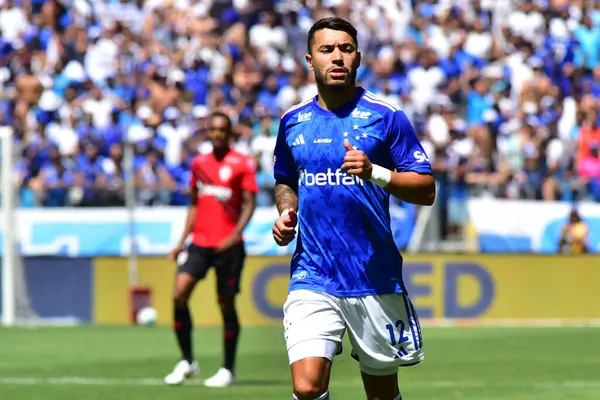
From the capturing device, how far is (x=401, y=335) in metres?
6.38

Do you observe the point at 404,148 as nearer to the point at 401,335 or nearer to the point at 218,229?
the point at 401,335

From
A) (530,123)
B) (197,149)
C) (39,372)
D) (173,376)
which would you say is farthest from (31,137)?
(173,376)

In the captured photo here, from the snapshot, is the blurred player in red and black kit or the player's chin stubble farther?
the blurred player in red and black kit

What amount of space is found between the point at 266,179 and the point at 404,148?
14.1m

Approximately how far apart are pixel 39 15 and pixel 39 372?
13782mm

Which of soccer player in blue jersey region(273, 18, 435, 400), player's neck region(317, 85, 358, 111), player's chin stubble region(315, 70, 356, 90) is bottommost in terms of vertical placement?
soccer player in blue jersey region(273, 18, 435, 400)

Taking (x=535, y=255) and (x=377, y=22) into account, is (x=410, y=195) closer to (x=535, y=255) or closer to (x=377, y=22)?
(x=535, y=255)

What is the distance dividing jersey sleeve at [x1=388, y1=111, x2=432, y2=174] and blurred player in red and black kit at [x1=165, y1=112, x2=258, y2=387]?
5803mm

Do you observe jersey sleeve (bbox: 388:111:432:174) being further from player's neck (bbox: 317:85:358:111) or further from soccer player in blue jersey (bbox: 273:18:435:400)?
player's neck (bbox: 317:85:358:111)

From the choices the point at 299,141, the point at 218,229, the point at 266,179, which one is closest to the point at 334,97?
the point at 299,141

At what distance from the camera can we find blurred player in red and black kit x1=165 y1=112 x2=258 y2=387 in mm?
12094

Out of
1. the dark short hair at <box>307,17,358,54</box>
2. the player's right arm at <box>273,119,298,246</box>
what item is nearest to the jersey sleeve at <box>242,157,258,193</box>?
the player's right arm at <box>273,119,298,246</box>

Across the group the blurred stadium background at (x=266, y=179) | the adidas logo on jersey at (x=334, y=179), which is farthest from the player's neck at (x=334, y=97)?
the blurred stadium background at (x=266, y=179)

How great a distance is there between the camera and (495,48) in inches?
976
